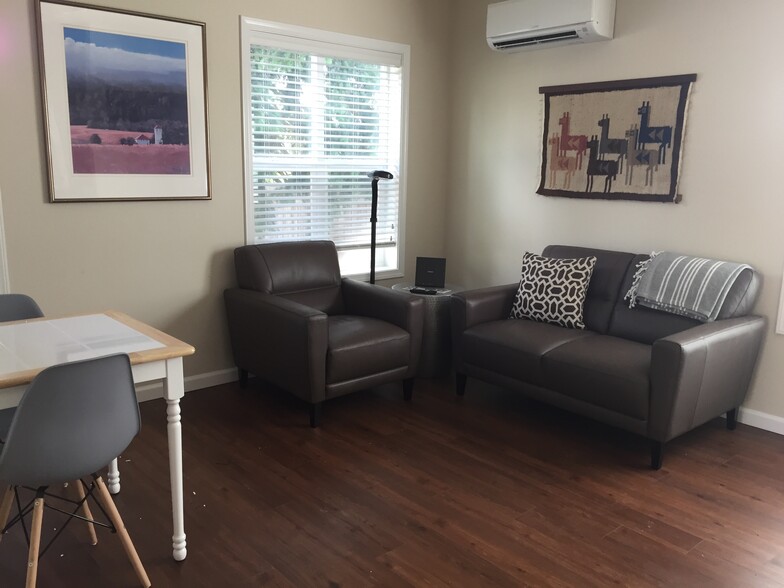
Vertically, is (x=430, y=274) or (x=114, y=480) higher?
(x=430, y=274)

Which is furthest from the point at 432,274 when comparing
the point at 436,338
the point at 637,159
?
the point at 637,159

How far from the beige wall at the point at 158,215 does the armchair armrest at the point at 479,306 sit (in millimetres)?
1387

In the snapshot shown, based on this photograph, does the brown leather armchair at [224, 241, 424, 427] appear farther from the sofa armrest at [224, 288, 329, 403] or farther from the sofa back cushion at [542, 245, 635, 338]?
the sofa back cushion at [542, 245, 635, 338]

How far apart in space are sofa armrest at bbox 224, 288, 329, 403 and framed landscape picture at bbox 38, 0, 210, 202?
0.71 meters

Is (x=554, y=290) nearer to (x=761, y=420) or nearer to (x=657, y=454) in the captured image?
(x=657, y=454)

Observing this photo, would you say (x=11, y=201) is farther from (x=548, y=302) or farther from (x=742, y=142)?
(x=742, y=142)

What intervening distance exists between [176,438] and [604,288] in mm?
2609

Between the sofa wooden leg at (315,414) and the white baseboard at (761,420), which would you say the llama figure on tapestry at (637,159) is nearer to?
the white baseboard at (761,420)

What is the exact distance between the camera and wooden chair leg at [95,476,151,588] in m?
2.14

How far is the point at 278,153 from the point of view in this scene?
426 centimetres

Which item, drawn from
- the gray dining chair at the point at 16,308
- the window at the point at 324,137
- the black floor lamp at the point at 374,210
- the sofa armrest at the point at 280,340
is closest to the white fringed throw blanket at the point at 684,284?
the black floor lamp at the point at 374,210

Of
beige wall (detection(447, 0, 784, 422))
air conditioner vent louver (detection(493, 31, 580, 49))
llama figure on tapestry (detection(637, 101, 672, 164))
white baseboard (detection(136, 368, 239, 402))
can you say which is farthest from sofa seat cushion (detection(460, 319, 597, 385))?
air conditioner vent louver (detection(493, 31, 580, 49))

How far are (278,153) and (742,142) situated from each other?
104 inches

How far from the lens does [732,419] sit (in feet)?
11.8
